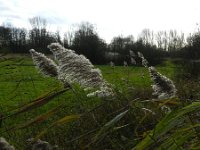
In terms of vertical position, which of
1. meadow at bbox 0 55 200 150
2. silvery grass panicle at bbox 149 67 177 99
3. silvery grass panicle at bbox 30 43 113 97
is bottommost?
meadow at bbox 0 55 200 150

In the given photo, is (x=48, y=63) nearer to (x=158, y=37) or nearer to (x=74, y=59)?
(x=74, y=59)

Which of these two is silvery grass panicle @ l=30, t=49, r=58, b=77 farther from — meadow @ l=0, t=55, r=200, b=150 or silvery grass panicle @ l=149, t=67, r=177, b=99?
silvery grass panicle @ l=149, t=67, r=177, b=99

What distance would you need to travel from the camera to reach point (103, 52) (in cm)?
6706

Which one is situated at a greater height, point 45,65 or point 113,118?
point 45,65

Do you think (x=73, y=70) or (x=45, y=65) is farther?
(x=45, y=65)

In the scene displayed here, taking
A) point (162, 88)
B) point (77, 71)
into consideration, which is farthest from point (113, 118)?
point (162, 88)

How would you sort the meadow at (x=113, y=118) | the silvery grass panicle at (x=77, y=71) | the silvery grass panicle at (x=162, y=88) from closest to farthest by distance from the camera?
1. the meadow at (x=113, y=118)
2. the silvery grass panicle at (x=77, y=71)
3. the silvery grass panicle at (x=162, y=88)

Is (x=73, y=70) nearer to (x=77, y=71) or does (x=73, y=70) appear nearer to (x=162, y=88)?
(x=77, y=71)

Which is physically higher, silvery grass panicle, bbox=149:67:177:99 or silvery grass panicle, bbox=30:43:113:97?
silvery grass panicle, bbox=30:43:113:97

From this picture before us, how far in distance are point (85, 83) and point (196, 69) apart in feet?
75.4

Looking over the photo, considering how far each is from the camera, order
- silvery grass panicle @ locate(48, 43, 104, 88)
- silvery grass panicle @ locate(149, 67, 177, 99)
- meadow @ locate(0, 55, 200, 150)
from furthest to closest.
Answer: silvery grass panicle @ locate(149, 67, 177, 99) < silvery grass panicle @ locate(48, 43, 104, 88) < meadow @ locate(0, 55, 200, 150)

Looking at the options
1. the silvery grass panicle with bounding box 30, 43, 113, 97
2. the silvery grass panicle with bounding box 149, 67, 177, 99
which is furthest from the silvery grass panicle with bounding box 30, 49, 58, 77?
the silvery grass panicle with bounding box 149, 67, 177, 99

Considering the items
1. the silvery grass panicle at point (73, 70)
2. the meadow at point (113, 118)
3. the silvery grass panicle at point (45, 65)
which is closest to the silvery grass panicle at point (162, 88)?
the meadow at point (113, 118)

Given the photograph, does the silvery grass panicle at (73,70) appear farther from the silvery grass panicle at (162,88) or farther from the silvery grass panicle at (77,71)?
the silvery grass panicle at (162,88)
